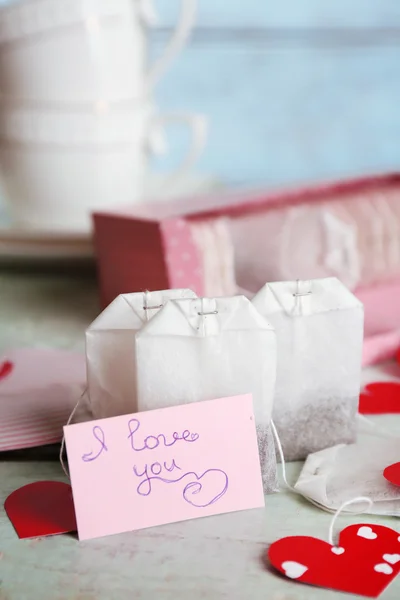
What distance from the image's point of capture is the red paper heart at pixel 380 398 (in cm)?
80

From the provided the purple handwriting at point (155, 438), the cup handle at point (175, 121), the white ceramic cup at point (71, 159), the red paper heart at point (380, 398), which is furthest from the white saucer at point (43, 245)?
the purple handwriting at point (155, 438)

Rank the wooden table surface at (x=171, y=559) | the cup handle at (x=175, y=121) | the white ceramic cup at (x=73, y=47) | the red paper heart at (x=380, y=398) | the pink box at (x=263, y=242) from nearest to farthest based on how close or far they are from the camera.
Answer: the wooden table surface at (x=171, y=559) < the red paper heart at (x=380, y=398) < the pink box at (x=263, y=242) < the white ceramic cup at (x=73, y=47) < the cup handle at (x=175, y=121)

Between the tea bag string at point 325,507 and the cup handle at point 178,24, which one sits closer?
the tea bag string at point 325,507

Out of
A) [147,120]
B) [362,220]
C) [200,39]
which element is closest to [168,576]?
[362,220]

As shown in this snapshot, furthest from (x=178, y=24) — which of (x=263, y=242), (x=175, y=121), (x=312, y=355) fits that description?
(x=312, y=355)

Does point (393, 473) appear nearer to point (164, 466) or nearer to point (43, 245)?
point (164, 466)

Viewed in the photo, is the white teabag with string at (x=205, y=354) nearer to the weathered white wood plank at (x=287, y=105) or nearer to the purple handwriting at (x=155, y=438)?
the purple handwriting at (x=155, y=438)

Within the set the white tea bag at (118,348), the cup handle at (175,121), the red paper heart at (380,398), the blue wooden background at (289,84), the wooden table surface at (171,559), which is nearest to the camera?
the wooden table surface at (171,559)

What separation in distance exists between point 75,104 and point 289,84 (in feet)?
2.39

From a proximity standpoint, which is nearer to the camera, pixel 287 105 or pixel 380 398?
pixel 380 398

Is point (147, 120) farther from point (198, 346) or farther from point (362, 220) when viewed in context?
point (198, 346)

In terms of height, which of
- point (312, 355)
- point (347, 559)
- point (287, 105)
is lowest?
point (347, 559)

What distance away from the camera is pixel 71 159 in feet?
3.84

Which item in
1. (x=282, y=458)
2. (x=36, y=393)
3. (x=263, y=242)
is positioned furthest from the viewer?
(x=263, y=242)
